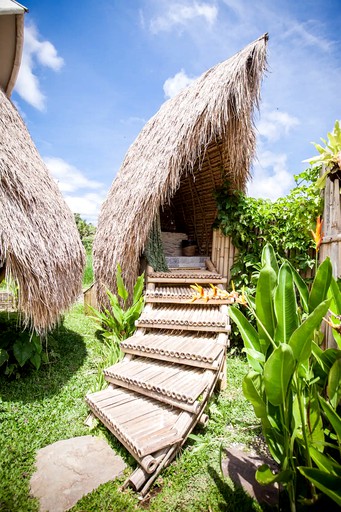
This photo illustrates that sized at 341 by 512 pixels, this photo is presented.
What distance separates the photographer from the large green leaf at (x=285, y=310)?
1.41 m

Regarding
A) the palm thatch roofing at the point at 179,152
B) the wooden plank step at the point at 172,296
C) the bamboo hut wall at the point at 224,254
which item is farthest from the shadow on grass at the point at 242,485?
the palm thatch roofing at the point at 179,152

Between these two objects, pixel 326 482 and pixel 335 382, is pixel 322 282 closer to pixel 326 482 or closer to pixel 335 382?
pixel 335 382

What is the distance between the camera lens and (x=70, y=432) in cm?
237

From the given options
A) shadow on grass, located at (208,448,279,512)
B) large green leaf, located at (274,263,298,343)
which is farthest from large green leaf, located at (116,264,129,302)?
large green leaf, located at (274,263,298,343)

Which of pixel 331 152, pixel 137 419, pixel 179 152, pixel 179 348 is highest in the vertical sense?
pixel 179 152

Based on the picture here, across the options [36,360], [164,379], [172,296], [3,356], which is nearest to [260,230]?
[172,296]

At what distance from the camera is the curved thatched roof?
→ 2.75 meters

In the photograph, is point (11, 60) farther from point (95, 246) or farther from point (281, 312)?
point (281, 312)

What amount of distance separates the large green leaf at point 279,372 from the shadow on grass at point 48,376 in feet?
8.70

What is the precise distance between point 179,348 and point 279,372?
1.79 metres

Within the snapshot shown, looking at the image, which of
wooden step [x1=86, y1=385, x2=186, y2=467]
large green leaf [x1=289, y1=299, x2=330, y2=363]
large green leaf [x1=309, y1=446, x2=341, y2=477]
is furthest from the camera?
wooden step [x1=86, y1=385, x2=186, y2=467]

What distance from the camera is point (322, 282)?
141 cm

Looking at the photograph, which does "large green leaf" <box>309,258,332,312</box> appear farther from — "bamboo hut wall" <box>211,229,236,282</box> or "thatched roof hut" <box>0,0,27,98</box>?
"thatched roof hut" <box>0,0,27,98</box>

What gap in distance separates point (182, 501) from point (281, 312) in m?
1.48
